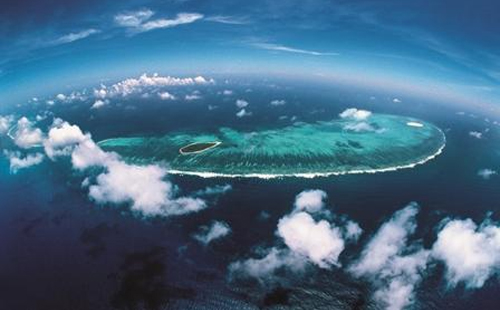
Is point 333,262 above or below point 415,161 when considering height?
above

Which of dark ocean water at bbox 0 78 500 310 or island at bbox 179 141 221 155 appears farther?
island at bbox 179 141 221 155

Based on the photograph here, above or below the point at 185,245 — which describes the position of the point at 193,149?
below

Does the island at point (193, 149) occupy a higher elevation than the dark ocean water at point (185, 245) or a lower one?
lower

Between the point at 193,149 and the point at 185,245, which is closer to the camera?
the point at 185,245

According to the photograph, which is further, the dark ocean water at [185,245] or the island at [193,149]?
the island at [193,149]

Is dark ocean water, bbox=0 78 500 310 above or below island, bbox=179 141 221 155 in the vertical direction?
above

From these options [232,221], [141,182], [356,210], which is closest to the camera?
[232,221]

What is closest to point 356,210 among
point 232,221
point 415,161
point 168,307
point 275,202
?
point 275,202

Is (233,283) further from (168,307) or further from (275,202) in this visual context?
(275,202)
